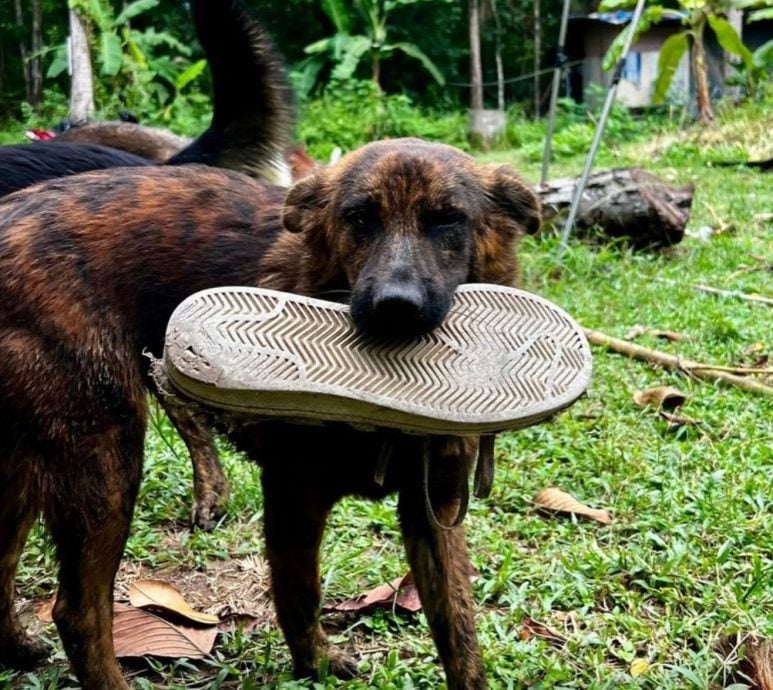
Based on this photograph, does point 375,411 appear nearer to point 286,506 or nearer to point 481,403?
point 481,403

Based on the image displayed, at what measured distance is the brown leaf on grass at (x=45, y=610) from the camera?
3453 millimetres

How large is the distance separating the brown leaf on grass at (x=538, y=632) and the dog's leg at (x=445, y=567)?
43 centimetres

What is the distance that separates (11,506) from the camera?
300 cm

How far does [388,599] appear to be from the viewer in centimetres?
344

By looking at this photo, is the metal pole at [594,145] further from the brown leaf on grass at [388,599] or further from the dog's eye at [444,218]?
the dog's eye at [444,218]

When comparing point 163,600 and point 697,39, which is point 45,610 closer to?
point 163,600

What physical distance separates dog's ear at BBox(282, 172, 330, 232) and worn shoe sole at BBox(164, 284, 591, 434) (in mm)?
508

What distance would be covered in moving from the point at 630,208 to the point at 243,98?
14.3ft

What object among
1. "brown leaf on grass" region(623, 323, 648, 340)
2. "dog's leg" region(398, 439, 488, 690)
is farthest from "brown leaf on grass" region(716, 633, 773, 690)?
"brown leaf on grass" region(623, 323, 648, 340)

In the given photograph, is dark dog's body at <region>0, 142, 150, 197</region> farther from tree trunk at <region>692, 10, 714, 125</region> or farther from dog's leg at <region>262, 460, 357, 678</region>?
tree trunk at <region>692, 10, 714, 125</region>

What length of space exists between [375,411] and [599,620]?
1.52m

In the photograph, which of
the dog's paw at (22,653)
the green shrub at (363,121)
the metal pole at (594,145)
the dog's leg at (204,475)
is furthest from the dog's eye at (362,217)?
the green shrub at (363,121)

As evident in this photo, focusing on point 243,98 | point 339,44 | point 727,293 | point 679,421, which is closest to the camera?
point 243,98

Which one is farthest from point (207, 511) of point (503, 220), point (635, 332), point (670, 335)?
point (670, 335)
